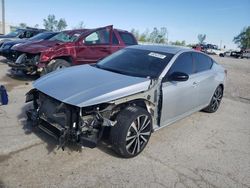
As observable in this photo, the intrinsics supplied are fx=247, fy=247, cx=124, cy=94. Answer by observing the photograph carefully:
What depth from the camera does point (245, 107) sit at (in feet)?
23.5

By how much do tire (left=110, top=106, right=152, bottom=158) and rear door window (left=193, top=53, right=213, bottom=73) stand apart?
2.01m

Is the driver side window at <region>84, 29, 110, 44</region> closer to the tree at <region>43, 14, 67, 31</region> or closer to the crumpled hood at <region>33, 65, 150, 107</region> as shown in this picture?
the crumpled hood at <region>33, 65, 150, 107</region>

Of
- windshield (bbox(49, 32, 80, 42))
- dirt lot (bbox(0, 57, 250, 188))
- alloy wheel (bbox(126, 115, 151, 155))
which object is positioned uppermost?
windshield (bbox(49, 32, 80, 42))

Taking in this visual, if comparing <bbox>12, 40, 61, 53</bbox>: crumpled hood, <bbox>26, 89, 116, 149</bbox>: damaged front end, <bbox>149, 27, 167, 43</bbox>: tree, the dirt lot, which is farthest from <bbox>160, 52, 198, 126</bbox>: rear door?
<bbox>149, 27, 167, 43</bbox>: tree

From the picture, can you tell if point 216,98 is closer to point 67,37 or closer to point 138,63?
point 138,63

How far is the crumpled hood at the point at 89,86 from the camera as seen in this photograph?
326 centimetres

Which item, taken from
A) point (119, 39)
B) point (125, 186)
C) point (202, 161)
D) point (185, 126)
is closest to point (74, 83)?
point (125, 186)

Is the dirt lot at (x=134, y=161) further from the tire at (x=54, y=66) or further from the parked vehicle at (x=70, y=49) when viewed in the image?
the parked vehicle at (x=70, y=49)

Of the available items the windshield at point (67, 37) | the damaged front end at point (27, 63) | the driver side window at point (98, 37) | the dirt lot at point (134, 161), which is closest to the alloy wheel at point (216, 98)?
the dirt lot at point (134, 161)

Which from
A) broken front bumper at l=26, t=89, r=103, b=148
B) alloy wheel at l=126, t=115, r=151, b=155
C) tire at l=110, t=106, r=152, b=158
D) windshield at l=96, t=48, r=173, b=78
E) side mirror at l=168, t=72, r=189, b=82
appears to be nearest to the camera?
broken front bumper at l=26, t=89, r=103, b=148

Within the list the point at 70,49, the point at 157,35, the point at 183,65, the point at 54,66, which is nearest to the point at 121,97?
the point at 183,65

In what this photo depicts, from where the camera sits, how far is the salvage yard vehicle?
3273 mm

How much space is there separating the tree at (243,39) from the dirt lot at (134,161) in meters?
98.1

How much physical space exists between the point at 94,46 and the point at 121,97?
16.5ft
